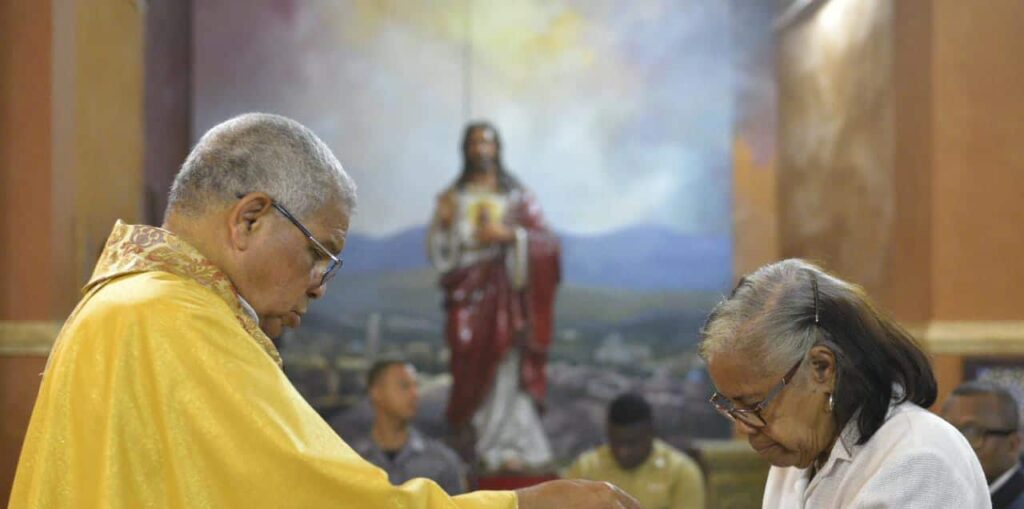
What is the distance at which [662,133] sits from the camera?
10250 mm

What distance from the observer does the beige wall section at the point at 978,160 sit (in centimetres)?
681

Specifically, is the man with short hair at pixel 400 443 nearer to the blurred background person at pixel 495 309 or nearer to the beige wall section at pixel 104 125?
the beige wall section at pixel 104 125

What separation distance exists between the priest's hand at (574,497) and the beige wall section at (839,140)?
540 centimetres

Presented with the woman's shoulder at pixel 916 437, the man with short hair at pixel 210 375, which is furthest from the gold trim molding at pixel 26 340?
the woman's shoulder at pixel 916 437

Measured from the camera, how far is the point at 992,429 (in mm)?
5207

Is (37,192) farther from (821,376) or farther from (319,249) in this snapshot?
(821,376)

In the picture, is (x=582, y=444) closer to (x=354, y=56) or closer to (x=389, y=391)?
(x=389, y=391)

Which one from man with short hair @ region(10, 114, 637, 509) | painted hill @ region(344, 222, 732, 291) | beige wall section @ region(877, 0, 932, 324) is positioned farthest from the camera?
painted hill @ region(344, 222, 732, 291)

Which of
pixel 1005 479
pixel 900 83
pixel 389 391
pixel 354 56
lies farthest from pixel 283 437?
pixel 354 56

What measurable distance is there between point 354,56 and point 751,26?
290cm

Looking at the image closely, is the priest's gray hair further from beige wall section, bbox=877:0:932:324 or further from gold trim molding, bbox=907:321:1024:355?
beige wall section, bbox=877:0:932:324

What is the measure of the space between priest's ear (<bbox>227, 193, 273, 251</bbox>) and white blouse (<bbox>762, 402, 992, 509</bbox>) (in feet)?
3.94

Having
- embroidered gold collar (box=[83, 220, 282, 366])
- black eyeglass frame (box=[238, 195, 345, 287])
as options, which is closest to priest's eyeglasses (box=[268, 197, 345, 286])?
black eyeglass frame (box=[238, 195, 345, 287])

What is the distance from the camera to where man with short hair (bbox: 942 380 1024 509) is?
502cm
